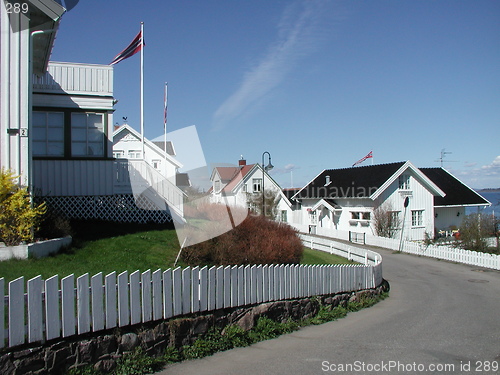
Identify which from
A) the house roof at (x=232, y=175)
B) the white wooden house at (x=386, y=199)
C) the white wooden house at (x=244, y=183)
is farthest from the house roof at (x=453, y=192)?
the house roof at (x=232, y=175)

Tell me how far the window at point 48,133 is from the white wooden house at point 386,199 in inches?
975

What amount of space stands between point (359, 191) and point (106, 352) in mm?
32581

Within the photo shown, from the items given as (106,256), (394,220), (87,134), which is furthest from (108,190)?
(394,220)

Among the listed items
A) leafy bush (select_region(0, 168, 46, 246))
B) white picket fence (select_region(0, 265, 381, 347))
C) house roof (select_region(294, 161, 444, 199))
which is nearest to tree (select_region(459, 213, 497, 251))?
house roof (select_region(294, 161, 444, 199))

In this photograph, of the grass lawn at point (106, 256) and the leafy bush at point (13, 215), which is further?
the leafy bush at point (13, 215)

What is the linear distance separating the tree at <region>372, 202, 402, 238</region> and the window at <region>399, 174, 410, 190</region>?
2.92 metres

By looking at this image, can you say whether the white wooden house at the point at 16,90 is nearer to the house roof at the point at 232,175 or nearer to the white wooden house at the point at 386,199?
the white wooden house at the point at 386,199

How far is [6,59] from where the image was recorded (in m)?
10.1

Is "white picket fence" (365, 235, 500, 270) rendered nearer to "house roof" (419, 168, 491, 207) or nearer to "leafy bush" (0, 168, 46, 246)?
"house roof" (419, 168, 491, 207)

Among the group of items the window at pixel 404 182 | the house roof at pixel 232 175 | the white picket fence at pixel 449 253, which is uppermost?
the house roof at pixel 232 175

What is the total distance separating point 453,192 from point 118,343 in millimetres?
40421

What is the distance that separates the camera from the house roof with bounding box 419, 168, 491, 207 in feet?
131

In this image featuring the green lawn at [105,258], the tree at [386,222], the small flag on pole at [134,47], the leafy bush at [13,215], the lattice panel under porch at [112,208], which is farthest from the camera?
the tree at [386,222]

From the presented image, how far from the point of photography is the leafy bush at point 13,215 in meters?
9.30
